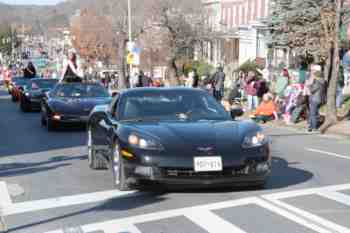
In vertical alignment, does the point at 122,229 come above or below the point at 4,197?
above

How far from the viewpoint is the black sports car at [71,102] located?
60.6ft

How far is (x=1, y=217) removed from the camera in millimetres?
7758

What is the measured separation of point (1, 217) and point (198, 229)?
7.34 ft

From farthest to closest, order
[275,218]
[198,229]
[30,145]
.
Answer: [30,145]
[275,218]
[198,229]

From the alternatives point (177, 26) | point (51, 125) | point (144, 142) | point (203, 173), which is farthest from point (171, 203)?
point (177, 26)

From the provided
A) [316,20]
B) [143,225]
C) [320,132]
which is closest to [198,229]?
[143,225]

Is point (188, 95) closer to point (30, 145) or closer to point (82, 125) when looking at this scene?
point (30, 145)

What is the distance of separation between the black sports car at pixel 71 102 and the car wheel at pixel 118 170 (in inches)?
332

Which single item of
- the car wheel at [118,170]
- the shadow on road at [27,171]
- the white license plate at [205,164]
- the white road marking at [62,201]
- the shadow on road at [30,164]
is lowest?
the shadow on road at [30,164]

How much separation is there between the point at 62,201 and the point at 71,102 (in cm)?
1053

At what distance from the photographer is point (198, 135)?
8.77 m

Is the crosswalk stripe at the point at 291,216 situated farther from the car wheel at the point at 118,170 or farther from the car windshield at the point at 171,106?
the car windshield at the point at 171,106

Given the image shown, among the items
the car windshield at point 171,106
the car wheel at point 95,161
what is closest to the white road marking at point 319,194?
the car windshield at point 171,106

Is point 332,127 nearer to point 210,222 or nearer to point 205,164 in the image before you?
point 205,164
